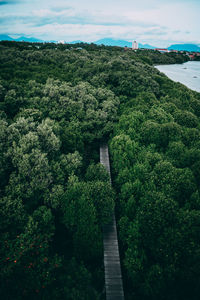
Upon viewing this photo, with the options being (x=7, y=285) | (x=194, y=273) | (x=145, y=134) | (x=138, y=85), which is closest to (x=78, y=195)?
(x=7, y=285)

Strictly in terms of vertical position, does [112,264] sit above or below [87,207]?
below

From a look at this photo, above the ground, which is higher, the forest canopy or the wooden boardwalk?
the forest canopy

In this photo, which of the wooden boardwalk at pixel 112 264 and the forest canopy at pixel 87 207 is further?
the wooden boardwalk at pixel 112 264

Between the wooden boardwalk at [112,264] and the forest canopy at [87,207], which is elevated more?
the forest canopy at [87,207]

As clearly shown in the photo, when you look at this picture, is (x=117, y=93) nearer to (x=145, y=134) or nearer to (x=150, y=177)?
(x=145, y=134)

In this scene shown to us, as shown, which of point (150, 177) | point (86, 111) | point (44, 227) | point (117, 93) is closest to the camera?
point (44, 227)

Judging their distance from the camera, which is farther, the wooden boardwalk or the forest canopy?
the wooden boardwalk

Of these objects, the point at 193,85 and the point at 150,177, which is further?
the point at 193,85

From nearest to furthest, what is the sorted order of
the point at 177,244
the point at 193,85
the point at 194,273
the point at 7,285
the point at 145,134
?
the point at 7,285
the point at 194,273
the point at 177,244
the point at 145,134
the point at 193,85
